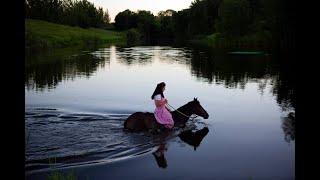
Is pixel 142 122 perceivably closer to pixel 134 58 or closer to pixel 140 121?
pixel 140 121

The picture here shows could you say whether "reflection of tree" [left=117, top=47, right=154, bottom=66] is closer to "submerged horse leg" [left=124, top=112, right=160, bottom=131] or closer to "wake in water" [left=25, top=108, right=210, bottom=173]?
"wake in water" [left=25, top=108, right=210, bottom=173]

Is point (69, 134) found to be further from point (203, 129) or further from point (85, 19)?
point (85, 19)

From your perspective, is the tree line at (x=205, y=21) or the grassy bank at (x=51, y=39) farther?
the tree line at (x=205, y=21)

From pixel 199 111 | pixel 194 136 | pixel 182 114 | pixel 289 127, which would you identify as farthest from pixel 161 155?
pixel 289 127

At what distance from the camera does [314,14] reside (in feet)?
10.0

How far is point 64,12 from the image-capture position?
145625 mm

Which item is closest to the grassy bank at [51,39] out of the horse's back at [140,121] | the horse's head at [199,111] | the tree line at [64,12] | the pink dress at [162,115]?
the tree line at [64,12]

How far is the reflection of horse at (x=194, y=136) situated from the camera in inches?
570

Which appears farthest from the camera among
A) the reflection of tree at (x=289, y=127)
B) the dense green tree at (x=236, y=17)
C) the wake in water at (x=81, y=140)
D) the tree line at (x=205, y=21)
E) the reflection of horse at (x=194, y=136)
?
the dense green tree at (x=236, y=17)

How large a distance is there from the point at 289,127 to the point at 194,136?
4403mm

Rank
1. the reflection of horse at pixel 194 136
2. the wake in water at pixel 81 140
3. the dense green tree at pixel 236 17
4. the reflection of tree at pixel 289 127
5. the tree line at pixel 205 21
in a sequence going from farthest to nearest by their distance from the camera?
1. the dense green tree at pixel 236 17
2. the tree line at pixel 205 21
3. the reflection of tree at pixel 289 127
4. the reflection of horse at pixel 194 136
5. the wake in water at pixel 81 140

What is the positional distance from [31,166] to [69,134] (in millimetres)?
3899

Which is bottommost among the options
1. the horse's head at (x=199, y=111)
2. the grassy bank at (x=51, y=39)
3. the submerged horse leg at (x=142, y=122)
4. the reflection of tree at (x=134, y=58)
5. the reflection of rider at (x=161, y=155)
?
the reflection of rider at (x=161, y=155)

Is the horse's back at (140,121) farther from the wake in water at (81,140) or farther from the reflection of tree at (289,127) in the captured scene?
the reflection of tree at (289,127)
